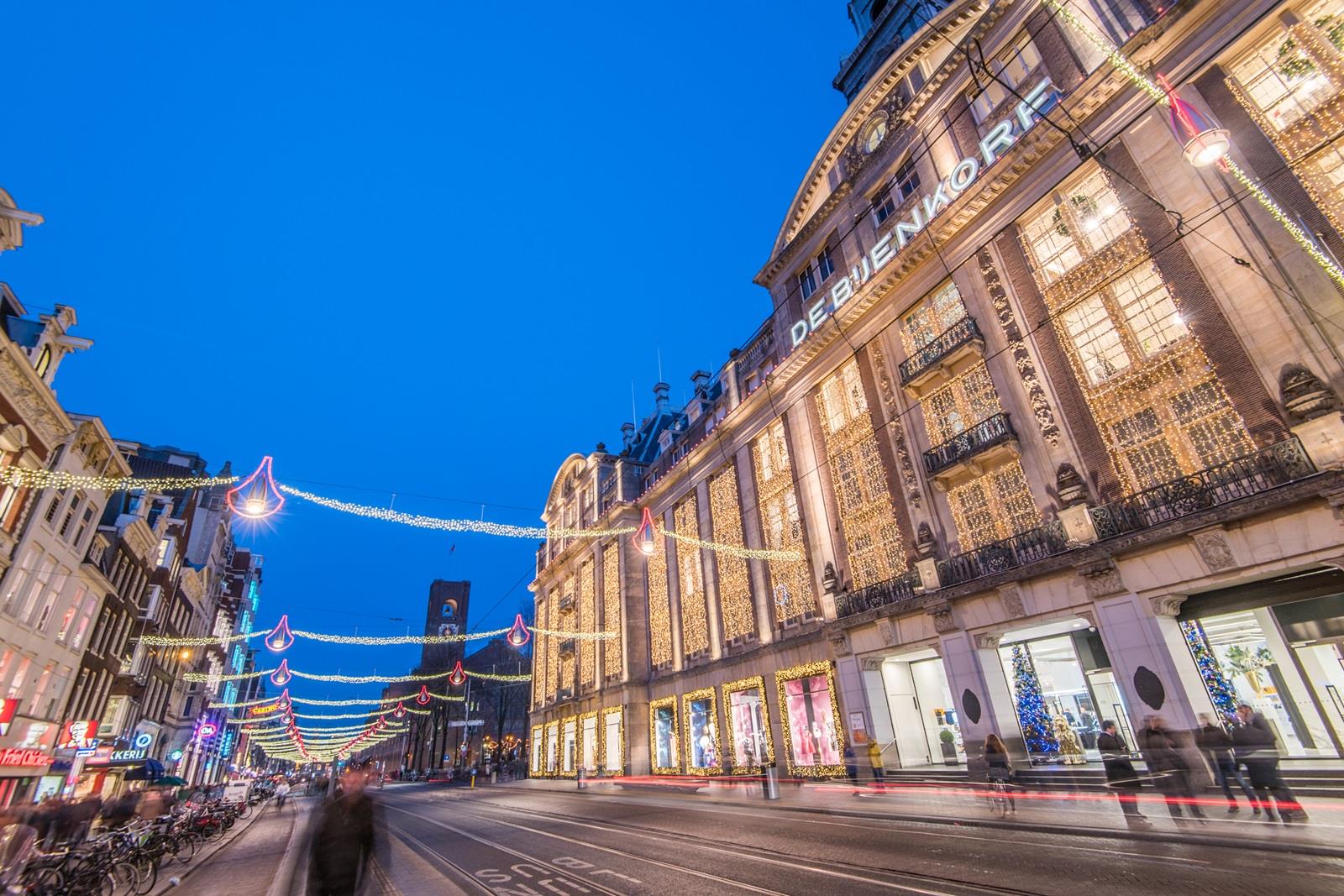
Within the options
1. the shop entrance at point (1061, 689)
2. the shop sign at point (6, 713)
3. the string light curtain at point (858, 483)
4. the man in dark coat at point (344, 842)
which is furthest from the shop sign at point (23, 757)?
the shop entrance at point (1061, 689)

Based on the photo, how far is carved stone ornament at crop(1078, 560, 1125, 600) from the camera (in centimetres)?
1622

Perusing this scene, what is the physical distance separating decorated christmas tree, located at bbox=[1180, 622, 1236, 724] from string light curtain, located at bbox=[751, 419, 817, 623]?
13453 mm

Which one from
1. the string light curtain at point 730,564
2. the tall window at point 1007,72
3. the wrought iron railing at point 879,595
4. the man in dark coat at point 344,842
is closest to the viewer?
the man in dark coat at point 344,842

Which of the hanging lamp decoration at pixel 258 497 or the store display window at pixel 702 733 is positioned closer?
the hanging lamp decoration at pixel 258 497

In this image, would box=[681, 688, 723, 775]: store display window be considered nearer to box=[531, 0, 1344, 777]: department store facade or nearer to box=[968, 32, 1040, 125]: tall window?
box=[531, 0, 1344, 777]: department store facade

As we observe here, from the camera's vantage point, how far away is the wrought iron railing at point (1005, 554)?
1792 cm

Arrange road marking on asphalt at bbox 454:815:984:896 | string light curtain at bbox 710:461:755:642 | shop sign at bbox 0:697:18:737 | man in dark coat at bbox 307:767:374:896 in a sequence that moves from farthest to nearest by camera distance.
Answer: string light curtain at bbox 710:461:755:642 < shop sign at bbox 0:697:18:737 < road marking on asphalt at bbox 454:815:984:896 < man in dark coat at bbox 307:767:374:896

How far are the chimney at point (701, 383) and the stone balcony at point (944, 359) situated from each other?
19984 millimetres

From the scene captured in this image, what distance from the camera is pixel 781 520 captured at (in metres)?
30.2

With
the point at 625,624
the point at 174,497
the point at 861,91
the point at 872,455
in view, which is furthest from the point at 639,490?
the point at 174,497

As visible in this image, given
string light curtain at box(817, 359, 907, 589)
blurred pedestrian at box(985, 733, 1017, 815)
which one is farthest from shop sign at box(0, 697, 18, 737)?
blurred pedestrian at box(985, 733, 1017, 815)

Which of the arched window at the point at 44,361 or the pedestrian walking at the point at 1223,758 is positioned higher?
the arched window at the point at 44,361

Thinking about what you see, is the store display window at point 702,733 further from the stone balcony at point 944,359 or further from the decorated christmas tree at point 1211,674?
the decorated christmas tree at point 1211,674

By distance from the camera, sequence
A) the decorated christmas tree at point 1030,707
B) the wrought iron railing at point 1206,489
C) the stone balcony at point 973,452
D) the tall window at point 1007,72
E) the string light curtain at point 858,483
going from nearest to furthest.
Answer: the wrought iron railing at point 1206,489
the decorated christmas tree at point 1030,707
the stone balcony at point 973,452
the tall window at point 1007,72
the string light curtain at point 858,483
